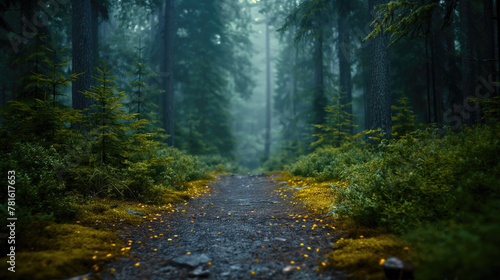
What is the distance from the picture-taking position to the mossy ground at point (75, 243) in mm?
2869

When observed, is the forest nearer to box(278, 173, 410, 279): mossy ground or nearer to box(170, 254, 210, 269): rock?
box(278, 173, 410, 279): mossy ground

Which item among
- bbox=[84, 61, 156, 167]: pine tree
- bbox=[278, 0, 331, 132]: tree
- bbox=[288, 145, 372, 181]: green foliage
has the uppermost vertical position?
bbox=[278, 0, 331, 132]: tree

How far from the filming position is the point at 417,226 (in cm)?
349

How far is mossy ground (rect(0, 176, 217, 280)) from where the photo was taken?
9.41 ft

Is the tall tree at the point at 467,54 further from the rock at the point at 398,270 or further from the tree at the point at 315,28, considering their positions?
the rock at the point at 398,270

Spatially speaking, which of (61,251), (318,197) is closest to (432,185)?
(318,197)

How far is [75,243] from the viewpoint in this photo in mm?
3674

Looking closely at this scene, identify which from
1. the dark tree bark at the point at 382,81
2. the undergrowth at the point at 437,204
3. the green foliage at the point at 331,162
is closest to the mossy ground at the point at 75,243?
the undergrowth at the point at 437,204

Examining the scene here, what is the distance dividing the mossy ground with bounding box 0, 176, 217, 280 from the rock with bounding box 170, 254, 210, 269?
35.0 inches

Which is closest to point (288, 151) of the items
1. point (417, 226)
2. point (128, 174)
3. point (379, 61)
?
point (379, 61)

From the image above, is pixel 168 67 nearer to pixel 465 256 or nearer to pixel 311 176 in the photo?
pixel 311 176

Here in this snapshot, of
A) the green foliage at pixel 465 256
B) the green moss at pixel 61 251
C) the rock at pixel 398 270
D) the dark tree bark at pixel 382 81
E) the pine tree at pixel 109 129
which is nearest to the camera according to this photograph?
the green foliage at pixel 465 256

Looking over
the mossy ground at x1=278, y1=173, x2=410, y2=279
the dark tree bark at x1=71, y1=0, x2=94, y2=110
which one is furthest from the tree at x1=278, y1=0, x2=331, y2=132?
the mossy ground at x1=278, y1=173, x2=410, y2=279

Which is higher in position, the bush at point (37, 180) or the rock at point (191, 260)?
the bush at point (37, 180)
